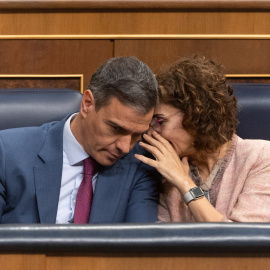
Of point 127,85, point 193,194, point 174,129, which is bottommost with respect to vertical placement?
point 193,194

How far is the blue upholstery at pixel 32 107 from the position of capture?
42.8 inches

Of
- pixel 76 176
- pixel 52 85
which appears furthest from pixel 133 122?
pixel 52 85

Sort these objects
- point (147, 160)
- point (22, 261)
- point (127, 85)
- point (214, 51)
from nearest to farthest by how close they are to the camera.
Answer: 1. point (22, 261)
2. point (127, 85)
3. point (147, 160)
4. point (214, 51)

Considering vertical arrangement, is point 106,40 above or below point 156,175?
above

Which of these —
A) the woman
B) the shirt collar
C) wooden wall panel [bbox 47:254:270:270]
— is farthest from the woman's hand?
wooden wall panel [bbox 47:254:270:270]

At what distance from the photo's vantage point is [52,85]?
1.63 m

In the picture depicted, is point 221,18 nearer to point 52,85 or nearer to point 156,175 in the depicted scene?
point 52,85

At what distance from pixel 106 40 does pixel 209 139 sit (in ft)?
2.36

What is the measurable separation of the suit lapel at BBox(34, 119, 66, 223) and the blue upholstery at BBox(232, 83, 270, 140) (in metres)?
0.40

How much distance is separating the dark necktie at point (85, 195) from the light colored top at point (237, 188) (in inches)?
6.6

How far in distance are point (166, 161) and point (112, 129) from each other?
0.16 meters

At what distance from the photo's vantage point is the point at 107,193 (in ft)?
3.27

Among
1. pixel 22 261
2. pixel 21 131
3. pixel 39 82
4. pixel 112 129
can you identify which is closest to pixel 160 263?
pixel 22 261

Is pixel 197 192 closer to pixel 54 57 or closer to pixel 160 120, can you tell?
pixel 160 120
